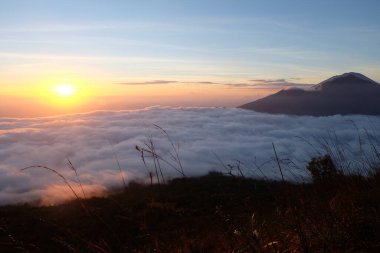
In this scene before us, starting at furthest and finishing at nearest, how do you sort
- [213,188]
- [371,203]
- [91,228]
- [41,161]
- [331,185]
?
[41,161]
[213,188]
[91,228]
[331,185]
[371,203]

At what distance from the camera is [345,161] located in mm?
5410

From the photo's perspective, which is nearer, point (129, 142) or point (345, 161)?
point (345, 161)

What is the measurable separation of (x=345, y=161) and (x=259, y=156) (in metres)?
168

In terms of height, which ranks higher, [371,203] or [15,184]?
[371,203]

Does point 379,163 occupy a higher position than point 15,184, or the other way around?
point 379,163

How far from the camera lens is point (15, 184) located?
181 metres

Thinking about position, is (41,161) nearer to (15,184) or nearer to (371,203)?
(15,184)

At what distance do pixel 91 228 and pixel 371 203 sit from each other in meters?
67.7

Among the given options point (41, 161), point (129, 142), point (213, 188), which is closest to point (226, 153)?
point (129, 142)

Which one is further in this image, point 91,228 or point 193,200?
point 193,200

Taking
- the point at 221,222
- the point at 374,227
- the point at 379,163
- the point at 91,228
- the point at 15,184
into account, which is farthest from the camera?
the point at 15,184

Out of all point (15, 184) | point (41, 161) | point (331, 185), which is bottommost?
point (15, 184)

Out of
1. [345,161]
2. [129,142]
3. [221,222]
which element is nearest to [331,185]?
[345,161]

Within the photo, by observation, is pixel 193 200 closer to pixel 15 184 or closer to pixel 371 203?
pixel 371 203
